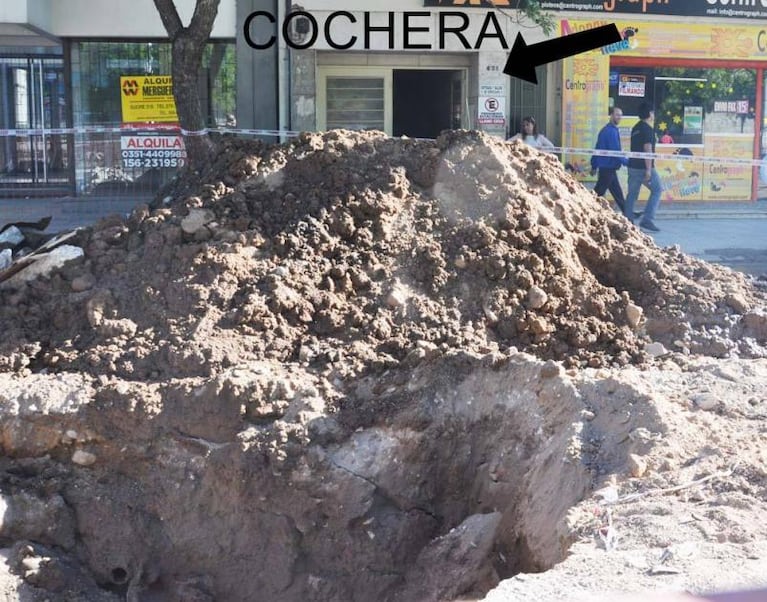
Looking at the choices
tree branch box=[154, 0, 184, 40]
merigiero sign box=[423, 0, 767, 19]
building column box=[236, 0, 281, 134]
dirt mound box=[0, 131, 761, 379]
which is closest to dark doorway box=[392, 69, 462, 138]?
merigiero sign box=[423, 0, 767, 19]

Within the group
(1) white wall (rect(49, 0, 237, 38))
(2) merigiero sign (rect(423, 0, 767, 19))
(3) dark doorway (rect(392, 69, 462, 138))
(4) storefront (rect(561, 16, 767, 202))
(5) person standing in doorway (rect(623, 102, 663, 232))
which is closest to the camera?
(5) person standing in doorway (rect(623, 102, 663, 232))

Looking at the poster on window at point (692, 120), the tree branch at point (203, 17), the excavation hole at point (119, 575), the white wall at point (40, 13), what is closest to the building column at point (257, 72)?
the white wall at point (40, 13)

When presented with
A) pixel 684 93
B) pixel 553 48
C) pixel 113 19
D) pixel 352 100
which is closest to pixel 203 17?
pixel 113 19

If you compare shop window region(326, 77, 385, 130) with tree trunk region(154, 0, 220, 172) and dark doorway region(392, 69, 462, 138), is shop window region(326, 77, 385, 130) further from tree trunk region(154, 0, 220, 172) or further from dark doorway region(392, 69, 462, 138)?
tree trunk region(154, 0, 220, 172)

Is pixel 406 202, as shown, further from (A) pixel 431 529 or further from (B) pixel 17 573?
(B) pixel 17 573

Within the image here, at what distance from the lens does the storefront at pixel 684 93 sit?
15.8m

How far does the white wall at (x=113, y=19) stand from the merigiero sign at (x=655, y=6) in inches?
121

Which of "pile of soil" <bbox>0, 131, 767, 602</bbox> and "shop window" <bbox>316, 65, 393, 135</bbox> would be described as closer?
"pile of soil" <bbox>0, 131, 767, 602</bbox>

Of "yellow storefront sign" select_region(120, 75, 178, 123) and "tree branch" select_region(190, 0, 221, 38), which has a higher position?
"tree branch" select_region(190, 0, 221, 38)

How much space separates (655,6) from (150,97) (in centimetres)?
799

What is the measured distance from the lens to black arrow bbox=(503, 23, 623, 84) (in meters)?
15.4

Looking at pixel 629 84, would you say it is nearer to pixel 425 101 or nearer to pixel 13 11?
pixel 425 101

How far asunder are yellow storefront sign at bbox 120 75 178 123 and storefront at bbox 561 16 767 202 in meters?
6.15

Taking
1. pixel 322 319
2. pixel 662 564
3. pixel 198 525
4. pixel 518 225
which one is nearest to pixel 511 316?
pixel 518 225
